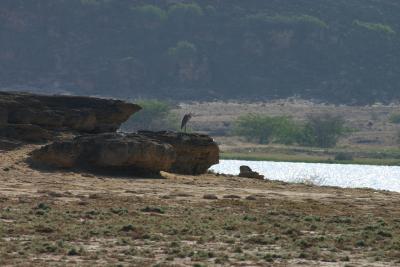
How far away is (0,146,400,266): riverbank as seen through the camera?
802 inches

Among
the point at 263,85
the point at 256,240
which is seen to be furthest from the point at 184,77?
the point at 256,240

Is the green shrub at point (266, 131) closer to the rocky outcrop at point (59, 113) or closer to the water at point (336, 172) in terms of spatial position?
the water at point (336, 172)

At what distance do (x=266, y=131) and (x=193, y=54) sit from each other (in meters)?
65.8

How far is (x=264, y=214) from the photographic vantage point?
2641 centimetres

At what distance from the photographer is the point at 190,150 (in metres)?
36.2

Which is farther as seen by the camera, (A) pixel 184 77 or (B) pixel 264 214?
(A) pixel 184 77

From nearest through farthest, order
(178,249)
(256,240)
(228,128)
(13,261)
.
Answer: (13,261)
(178,249)
(256,240)
(228,128)

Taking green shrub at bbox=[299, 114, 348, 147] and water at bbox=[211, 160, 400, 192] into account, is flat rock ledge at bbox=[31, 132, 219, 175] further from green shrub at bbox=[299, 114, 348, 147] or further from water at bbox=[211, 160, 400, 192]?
green shrub at bbox=[299, 114, 348, 147]

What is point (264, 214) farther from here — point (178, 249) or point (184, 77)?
point (184, 77)

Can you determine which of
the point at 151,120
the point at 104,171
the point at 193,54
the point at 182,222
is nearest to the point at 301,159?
the point at 151,120

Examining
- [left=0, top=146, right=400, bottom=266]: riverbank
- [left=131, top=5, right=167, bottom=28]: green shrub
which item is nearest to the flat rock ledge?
[left=0, top=146, right=400, bottom=266]: riverbank

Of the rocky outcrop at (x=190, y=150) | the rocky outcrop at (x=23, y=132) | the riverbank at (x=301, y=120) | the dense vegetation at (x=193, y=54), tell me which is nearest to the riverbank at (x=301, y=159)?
the riverbank at (x=301, y=120)

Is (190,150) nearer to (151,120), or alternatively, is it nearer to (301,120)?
(151,120)

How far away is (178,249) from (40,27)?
175489 millimetres
